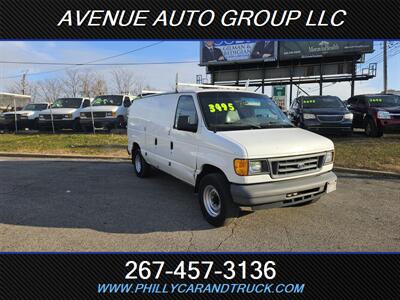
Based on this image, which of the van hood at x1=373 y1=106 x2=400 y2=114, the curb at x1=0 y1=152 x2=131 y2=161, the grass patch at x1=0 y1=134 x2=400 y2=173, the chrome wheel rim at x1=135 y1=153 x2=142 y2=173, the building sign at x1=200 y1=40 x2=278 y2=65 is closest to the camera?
the chrome wheel rim at x1=135 y1=153 x2=142 y2=173

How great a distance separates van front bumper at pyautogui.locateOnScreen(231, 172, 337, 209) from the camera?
4.16 m

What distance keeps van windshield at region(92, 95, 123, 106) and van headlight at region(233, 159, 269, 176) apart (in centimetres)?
1283

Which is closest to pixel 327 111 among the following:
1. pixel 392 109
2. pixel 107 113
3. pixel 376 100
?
pixel 392 109

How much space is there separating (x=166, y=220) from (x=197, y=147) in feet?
3.95

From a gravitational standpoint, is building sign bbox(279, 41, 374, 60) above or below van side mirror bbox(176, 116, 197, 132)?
above

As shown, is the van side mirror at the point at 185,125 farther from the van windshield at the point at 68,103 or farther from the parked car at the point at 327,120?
the van windshield at the point at 68,103

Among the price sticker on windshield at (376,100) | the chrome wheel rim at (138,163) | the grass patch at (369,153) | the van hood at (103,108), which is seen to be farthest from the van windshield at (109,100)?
the price sticker on windshield at (376,100)

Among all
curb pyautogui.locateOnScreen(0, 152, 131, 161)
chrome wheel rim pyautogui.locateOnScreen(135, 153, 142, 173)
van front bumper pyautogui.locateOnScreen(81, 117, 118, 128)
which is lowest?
curb pyautogui.locateOnScreen(0, 152, 131, 161)

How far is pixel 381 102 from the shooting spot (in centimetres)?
1296

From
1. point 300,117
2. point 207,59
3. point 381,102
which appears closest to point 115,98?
point 300,117

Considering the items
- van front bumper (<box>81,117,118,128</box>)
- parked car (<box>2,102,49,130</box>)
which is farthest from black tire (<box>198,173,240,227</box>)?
parked car (<box>2,102,49,130</box>)

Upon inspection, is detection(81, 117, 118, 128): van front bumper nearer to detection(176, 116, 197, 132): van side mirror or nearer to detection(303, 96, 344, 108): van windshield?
detection(303, 96, 344, 108): van windshield

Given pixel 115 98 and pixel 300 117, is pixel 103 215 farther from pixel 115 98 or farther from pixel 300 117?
pixel 115 98

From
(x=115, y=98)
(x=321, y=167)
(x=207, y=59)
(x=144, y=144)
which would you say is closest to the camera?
(x=321, y=167)
